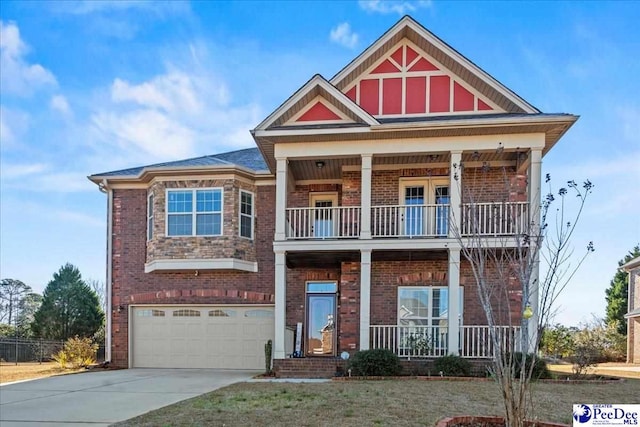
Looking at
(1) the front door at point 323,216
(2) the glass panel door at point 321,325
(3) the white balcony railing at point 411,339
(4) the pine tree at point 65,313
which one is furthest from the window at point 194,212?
(4) the pine tree at point 65,313

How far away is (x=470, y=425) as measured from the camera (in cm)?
551

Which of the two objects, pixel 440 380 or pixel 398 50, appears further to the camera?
pixel 398 50

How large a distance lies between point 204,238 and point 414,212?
20.7 feet

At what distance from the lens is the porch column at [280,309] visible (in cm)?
1239

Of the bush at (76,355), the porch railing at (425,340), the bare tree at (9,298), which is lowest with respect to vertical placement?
the bare tree at (9,298)

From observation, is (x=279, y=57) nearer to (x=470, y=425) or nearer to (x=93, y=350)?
(x=93, y=350)

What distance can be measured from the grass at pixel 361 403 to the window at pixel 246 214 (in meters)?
5.52

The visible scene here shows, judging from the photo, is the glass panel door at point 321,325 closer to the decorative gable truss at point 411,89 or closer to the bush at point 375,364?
the bush at point 375,364

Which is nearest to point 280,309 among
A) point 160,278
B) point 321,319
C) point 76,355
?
point 321,319

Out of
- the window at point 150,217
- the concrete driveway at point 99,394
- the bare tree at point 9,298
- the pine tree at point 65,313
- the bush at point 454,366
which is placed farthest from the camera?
the bare tree at point 9,298

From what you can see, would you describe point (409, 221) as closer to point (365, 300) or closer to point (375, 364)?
point (365, 300)

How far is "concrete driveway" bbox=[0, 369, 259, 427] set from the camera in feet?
24.8

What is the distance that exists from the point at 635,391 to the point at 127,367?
13892mm

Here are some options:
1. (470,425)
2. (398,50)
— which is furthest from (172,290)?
(470,425)
